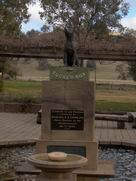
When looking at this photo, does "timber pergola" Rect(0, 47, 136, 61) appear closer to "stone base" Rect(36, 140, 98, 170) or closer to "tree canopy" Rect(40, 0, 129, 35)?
"stone base" Rect(36, 140, 98, 170)

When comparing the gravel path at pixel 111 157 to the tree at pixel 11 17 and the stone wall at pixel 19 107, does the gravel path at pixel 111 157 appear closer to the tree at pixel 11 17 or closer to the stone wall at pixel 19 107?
the stone wall at pixel 19 107

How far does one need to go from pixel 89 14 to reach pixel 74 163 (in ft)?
131

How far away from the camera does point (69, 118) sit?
34.2 ft

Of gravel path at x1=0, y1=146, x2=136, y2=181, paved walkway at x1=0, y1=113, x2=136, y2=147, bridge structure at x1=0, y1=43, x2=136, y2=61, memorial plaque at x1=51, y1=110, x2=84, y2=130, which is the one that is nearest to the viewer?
memorial plaque at x1=51, y1=110, x2=84, y2=130

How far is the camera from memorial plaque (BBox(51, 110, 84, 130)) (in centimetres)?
1038

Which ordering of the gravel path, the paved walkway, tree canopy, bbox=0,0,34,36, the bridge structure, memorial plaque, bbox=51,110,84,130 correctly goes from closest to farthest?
memorial plaque, bbox=51,110,84,130 < the gravel path < the paved walkway < the bridge structure < tree canopy, bbox=0,0,34,36

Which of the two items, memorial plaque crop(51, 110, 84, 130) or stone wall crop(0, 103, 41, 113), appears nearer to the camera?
memorial plaque crop(51, 110, 84, 130)

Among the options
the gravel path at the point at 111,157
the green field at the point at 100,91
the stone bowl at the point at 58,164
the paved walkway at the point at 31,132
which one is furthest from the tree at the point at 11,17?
the stone bowl at the point at 58,164

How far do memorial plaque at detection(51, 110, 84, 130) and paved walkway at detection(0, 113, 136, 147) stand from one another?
13.5ft

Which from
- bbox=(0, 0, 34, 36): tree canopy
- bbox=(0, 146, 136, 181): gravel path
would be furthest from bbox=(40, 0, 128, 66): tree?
bbox=(0, 146, 136, 181): gravel path

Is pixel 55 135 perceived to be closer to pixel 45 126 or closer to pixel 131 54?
pixel 45 126

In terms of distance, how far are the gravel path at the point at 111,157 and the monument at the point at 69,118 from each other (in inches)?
18.9

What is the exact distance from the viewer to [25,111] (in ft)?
82.1

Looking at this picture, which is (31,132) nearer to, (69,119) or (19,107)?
(69,119)
